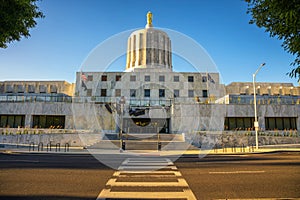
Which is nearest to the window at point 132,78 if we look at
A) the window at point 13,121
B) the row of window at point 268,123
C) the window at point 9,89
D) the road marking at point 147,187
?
the row of window at point 268,123

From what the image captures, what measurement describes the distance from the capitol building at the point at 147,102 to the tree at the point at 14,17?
13.6 meters

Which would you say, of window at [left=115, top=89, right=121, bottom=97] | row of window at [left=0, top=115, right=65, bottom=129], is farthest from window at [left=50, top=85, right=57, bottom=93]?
window at [left=115, top=89, right=121, bottom=97]

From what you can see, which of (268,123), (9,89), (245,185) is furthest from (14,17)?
(9,89)

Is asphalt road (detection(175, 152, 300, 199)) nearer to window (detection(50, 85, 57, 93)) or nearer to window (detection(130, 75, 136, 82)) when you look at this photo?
window (detection(130, 75, 136, 82))

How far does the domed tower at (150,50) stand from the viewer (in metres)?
44.7

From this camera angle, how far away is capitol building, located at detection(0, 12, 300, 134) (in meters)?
32.5

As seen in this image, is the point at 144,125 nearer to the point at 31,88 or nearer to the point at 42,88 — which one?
the point at 42,88

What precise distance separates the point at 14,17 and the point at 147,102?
3045 cm

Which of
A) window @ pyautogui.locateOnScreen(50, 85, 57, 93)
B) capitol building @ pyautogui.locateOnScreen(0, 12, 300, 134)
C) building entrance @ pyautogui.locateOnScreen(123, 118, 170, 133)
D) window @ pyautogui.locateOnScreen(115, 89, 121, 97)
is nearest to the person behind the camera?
capitol building @ pyautogui.locateOnScreen(0, 12, 300, 134)

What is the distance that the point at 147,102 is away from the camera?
126 feet

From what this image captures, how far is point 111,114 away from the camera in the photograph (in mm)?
33500

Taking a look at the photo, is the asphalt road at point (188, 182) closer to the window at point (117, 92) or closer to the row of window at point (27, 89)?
the window at point (117, 92)

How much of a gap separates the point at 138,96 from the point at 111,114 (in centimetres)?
982

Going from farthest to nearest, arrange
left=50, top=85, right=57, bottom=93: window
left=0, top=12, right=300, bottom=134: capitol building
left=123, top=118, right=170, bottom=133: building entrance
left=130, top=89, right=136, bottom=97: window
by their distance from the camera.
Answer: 1. left=50, top=85, right=57, bottom=93: window
2. left=130, top=89, right=136, bottom=97: window
3. left=123, top=118, right=170, bottom=133: building entrance
4. left=0, top=12, right=300, bottom=134: capitol building
